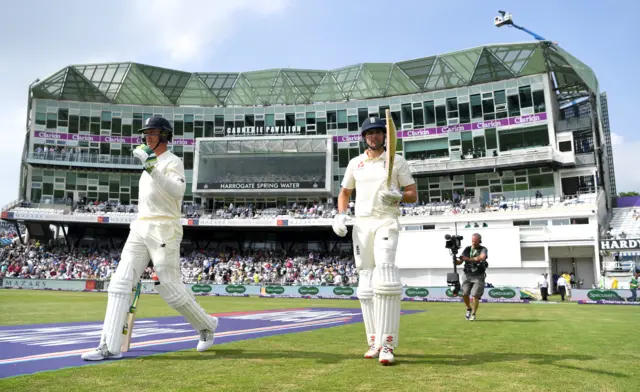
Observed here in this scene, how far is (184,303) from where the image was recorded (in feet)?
19.0

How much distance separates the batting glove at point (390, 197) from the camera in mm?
5574

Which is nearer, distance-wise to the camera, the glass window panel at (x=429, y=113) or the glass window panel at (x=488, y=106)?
the glass window panel at (x=488, y=106)

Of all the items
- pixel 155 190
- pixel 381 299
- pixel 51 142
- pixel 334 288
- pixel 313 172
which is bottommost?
pixel 334 288

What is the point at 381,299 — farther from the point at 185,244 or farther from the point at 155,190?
the point at 185,244

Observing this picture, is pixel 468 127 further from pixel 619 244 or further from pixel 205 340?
pixel 205 340

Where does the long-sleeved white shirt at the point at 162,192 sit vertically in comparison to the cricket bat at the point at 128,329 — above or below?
above

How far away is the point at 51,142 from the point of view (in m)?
51.7

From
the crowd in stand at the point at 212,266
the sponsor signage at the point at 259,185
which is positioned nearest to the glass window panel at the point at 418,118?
the sponsor signage at the point at 259,185

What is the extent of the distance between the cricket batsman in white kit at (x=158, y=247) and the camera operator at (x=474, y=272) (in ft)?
25.0

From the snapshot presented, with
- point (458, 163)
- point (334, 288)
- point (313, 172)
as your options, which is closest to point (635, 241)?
point (458, 163)

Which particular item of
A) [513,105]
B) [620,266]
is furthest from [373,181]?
[513,105]

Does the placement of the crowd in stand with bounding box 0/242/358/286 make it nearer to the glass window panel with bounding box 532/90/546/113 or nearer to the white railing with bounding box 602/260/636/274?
the white railing with bounding box 602/260/636/274

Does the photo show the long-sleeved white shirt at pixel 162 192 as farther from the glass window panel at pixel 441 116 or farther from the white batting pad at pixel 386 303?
the glass window panel at pixel 441 116

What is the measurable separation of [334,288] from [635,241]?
860 inches
